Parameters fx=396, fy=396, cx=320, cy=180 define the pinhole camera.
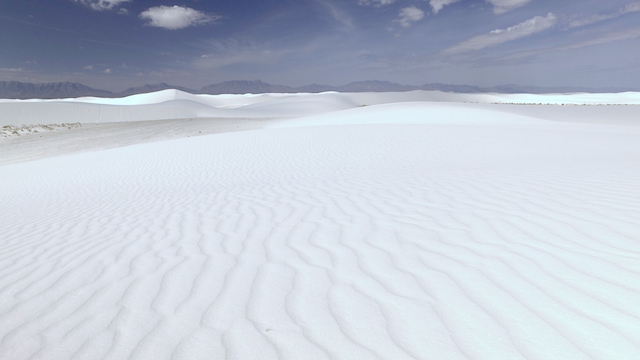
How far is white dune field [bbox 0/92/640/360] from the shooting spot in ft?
6.45

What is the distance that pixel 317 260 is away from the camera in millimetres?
2967

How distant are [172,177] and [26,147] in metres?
14.4

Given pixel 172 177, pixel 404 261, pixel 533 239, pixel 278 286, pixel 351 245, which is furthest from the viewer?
pixel 172 177

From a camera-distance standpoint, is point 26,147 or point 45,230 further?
point 26,147

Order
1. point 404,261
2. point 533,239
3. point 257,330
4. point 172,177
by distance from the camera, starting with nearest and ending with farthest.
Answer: point 257,330 < point 404,261 < point 533,239 < point 172,177

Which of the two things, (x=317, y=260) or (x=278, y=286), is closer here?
(x=278, y=286)

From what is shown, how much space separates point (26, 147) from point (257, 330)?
21004 mm

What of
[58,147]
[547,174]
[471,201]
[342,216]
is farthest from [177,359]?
[58,147]

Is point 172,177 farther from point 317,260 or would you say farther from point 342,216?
point 317,260

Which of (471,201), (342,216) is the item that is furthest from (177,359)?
(471,201)

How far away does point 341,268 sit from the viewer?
279 cm

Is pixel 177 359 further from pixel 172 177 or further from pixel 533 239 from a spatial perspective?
pixel 172 177

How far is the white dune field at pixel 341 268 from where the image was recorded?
196 cm

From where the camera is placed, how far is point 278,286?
8.47ft
